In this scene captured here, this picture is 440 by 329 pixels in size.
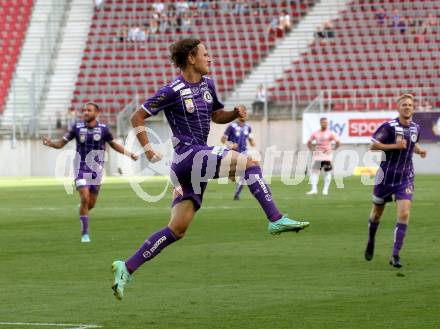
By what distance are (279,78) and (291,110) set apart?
243 cm

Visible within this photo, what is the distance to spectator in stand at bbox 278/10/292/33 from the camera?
50344mm

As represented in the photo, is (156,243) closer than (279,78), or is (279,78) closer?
(156,243)

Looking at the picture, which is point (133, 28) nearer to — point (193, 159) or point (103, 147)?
point (103, 147)

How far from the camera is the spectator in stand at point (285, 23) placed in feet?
165

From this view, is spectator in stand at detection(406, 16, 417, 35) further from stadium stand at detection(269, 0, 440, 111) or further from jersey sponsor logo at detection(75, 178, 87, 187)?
jersey sponsor logo at detection(75, 178, 87, 187)

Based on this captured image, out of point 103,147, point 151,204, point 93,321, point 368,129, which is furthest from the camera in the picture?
point 368,129

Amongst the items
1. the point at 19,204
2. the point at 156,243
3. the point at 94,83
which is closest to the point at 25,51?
the point at 94,83

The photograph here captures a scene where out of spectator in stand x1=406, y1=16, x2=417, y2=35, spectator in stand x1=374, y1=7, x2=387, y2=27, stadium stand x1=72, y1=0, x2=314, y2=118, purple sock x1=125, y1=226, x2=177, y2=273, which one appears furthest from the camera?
stadium stand x1=72, y1=0, x2=314, y2=118

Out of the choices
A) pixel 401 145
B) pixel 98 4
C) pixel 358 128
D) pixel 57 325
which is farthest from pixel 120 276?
pixel 98 4

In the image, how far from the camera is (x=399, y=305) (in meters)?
11.0

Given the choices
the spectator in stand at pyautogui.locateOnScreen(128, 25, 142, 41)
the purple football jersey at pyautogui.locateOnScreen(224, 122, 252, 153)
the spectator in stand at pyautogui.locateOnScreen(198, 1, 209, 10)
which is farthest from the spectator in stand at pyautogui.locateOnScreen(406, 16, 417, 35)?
the purple football jersey at pyautogui.locateOnScreen(224, 122, 252, 153)

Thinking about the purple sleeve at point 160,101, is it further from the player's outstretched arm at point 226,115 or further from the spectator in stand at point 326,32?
the spectator in stand at point 326,32

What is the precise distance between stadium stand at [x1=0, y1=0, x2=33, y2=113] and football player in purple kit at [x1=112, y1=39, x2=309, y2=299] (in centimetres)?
4217

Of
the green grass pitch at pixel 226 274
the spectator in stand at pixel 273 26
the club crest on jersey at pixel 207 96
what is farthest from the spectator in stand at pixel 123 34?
the club crest on jersey at pixel 207 96
